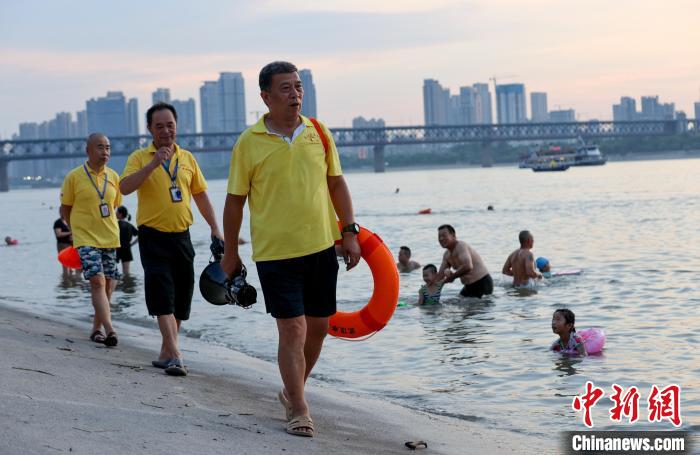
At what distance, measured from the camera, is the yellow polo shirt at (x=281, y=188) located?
18.9 feet

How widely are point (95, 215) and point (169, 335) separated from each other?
65.1 inches

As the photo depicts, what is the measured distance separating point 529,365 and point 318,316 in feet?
14.9

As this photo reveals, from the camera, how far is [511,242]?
3081cm

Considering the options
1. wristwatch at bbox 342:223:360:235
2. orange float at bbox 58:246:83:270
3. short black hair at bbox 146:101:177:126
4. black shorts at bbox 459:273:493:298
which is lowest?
black shorts at bbox 459:273:493:298

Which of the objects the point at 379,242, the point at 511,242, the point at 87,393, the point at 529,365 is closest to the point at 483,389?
the point at 529,365

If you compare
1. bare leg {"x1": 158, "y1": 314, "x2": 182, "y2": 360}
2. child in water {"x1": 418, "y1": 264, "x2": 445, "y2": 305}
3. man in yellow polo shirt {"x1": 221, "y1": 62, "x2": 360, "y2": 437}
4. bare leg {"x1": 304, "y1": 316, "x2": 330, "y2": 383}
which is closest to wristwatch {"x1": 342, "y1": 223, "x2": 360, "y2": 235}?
man in yellow polo shirt {"x1": 221, "y1": 62, "x2": 360, "y2": 437}

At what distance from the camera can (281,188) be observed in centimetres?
578

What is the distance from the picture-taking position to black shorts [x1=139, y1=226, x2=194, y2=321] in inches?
311

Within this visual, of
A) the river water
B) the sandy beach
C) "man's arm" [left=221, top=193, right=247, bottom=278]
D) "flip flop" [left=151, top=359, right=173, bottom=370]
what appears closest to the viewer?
the sandy beach

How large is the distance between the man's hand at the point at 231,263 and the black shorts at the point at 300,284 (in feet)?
0.85

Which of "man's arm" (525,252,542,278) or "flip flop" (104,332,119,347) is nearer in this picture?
"flip flop" (104,332,119,347)

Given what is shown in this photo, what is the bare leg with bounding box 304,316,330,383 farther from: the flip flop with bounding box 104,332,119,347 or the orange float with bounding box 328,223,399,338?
the flip flop with bounding box 104,332,119,347

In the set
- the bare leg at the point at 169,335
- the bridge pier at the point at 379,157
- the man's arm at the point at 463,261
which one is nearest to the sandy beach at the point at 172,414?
the bare leg at the point at 169,335

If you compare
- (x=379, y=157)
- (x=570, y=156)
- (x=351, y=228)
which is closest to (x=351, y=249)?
(x=351, y=228)
